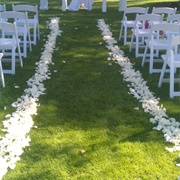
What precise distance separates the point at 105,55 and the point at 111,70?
3.73 feet

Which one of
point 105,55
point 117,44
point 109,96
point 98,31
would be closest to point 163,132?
point 109,96

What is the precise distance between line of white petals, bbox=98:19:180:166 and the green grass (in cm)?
11

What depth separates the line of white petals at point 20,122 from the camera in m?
3.92

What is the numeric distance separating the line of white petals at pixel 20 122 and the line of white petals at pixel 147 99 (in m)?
1.68

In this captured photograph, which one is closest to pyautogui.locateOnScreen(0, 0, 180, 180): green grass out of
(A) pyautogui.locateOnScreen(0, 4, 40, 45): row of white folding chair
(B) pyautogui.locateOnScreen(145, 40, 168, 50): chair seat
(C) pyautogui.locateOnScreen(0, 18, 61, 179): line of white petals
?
(C) pyautogui.locateOnScreen(0, 18, 61, 179): line of white petals

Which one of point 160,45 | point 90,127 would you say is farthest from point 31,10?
point 90,127

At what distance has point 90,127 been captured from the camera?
464 centimetres

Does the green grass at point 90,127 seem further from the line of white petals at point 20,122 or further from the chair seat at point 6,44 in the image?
the chair seat at point 6,44

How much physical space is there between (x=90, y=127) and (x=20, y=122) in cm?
104

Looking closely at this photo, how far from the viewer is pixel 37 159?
12.7ft

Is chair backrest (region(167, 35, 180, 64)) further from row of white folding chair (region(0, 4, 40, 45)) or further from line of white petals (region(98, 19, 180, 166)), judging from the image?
row of white folding chair (region(0, 4, 40, 45))

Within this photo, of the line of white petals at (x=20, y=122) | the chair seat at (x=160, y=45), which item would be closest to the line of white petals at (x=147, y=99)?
the chair seat at (x=160, y=45)

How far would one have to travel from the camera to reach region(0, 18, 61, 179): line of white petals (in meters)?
3.92

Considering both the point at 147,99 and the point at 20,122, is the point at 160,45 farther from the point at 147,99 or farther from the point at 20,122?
the point at 20,122
